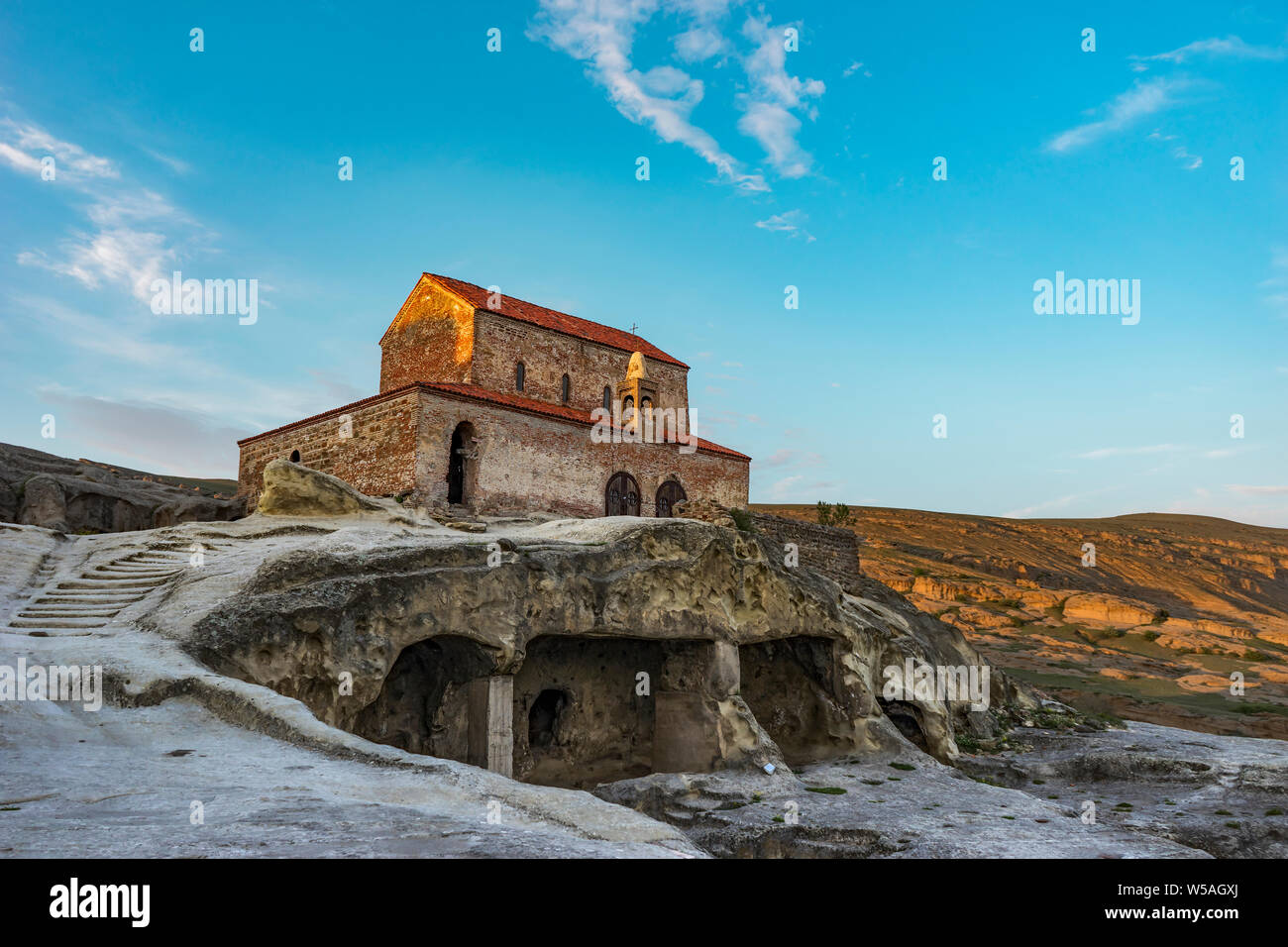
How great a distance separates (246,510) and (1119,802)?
22.3 metres

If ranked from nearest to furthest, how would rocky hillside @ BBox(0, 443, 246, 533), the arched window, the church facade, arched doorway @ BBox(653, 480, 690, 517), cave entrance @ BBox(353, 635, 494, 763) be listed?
cave entrance @ BBox(353, 635, 494, 763) → rocky hillside @ BBox(0, 443, 246, 533) → the church facade → the arched window → arched doorway @ BBox(653, 480, 690, 517)

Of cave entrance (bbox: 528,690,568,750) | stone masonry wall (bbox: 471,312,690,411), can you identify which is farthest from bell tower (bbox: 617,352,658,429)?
cave entrance (bbox: 528,690,568,750)

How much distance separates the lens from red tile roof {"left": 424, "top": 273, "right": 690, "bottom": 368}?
32.4 metres

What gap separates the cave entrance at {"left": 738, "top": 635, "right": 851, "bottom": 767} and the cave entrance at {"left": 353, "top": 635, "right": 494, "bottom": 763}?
6.13 meters

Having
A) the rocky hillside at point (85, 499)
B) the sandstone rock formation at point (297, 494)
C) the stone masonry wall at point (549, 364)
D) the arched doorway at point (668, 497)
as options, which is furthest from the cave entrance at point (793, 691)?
the stone masonry wall at point (549, 364)

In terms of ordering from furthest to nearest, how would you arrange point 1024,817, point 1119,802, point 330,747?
point 1119,802
point 1024,817
point 330,747

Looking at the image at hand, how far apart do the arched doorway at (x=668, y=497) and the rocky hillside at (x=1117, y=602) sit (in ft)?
45.2

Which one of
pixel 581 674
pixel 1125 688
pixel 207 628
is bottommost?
pixel 1125 688

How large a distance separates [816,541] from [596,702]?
16417 mm

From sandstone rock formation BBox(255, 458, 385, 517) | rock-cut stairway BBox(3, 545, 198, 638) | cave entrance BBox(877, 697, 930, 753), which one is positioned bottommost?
cave entrance BBox(877, 697, 930, 753)

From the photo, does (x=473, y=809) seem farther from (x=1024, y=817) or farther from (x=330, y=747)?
(x=1024, y=817)

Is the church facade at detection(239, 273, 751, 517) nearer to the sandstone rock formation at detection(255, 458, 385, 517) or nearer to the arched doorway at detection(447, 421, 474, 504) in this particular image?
the arched doorway at detection(447, 421, 474, 504)
